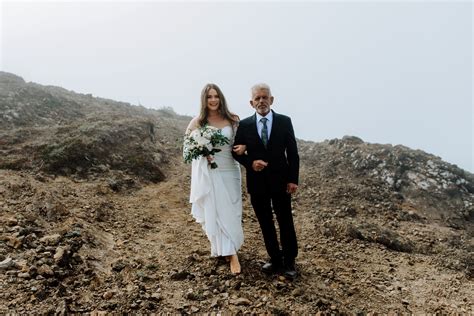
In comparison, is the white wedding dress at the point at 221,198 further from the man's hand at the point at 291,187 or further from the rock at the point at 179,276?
the man's hand at the point at 291,187

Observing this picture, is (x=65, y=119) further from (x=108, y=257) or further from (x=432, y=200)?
(x=432, y=200)

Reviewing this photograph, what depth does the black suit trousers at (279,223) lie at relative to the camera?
15.3 ft

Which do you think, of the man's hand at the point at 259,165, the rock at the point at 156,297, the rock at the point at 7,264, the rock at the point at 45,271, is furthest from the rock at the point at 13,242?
the man's hand at the point at 259,165

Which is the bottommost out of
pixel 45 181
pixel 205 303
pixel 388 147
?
pixel 205 303

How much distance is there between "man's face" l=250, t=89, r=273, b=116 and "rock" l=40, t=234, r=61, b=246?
131 inches

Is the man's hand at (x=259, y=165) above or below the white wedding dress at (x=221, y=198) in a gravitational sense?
above

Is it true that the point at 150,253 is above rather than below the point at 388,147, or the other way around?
below

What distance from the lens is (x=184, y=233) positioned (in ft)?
21.5

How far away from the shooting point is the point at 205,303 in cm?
419

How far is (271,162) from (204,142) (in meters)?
0.97

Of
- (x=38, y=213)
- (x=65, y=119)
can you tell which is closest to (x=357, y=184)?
(x=38, y=213)

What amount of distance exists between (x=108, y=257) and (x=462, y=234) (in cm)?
647

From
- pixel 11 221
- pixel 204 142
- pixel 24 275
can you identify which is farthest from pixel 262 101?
pixel 11 221

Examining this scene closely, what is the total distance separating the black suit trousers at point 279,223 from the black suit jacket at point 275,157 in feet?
0.34
